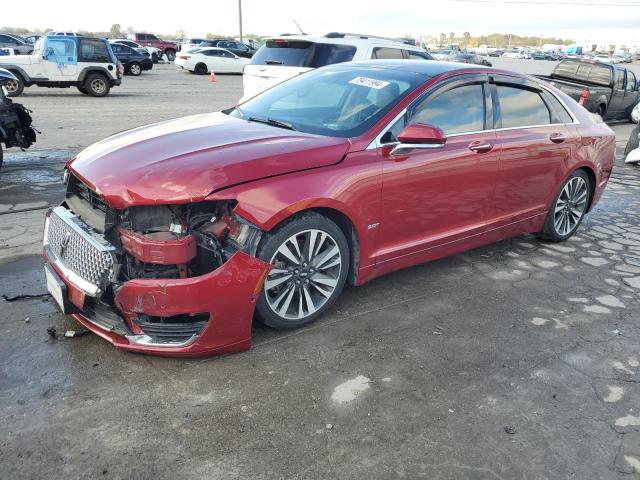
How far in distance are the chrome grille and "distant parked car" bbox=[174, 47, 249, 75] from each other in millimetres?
27709

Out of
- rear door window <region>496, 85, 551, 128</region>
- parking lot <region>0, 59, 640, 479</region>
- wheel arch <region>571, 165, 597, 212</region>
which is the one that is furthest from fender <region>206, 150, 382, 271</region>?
wheel arch <region>571, 165, 597, 212</region>

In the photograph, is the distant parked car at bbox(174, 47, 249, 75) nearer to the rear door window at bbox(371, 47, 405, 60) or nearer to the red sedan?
the rear door window at bbox(371, 47, 405, 60)

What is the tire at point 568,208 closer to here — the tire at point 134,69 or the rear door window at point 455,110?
the rear door window at point 455,110

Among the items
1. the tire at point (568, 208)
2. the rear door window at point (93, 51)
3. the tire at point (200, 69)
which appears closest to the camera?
the tire at point (568, 208)

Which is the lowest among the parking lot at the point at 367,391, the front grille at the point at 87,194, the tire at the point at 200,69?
the parking lot at the point at 367,391

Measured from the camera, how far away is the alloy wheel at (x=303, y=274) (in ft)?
11.2

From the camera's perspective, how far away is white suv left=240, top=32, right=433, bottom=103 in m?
8.89

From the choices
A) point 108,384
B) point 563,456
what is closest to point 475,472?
point 563,456

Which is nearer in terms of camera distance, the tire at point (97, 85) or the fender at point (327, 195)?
the fender at point (327, 195)

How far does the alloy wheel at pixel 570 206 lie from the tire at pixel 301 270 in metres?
2.74

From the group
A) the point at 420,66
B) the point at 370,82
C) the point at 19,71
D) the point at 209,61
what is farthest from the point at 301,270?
the point at 209,61

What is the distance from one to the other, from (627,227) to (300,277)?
14.8 feet

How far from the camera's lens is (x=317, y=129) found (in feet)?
12.8

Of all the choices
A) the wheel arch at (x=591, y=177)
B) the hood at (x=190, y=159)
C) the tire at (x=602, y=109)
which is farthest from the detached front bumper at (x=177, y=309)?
the tire at (x=602, y=109)
